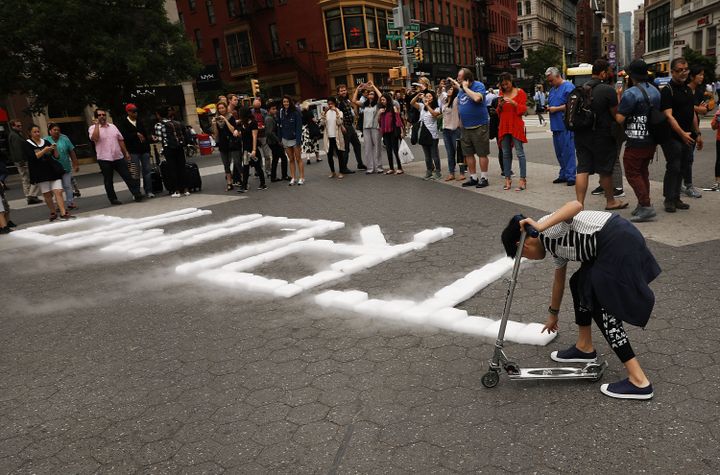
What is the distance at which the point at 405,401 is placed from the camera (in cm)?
313

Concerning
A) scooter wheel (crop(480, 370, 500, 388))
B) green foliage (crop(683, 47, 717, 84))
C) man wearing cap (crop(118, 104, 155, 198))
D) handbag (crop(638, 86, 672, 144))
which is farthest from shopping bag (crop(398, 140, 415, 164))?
green foliage (crop(683, 47, 717, 84))

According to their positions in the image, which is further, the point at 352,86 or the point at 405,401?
the point at 352,86

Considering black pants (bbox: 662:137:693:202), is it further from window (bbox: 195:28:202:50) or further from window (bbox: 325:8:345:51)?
window (bbox: 195:28:202:50)

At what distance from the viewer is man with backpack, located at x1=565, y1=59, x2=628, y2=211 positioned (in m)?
6.83

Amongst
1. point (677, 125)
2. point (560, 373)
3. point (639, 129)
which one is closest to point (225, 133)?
point (639, 129)

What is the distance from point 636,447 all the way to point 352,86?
44.5 meters

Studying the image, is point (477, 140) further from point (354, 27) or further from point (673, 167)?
point (354, 27)

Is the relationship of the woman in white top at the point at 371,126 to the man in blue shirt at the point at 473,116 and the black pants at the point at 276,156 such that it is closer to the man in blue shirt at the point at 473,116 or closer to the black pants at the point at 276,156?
the black pants at the point at 276,156

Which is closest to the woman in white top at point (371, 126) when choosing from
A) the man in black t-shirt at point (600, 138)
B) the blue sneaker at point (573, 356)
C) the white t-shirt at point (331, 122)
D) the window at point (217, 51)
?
the white t-shirt at point (331, 122)

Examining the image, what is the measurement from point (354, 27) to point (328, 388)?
4520 centimetres

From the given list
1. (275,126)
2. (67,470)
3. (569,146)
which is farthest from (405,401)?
(275,126)

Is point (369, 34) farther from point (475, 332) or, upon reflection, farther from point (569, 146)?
point (475, 332)

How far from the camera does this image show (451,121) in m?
10.1

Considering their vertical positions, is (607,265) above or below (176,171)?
below
